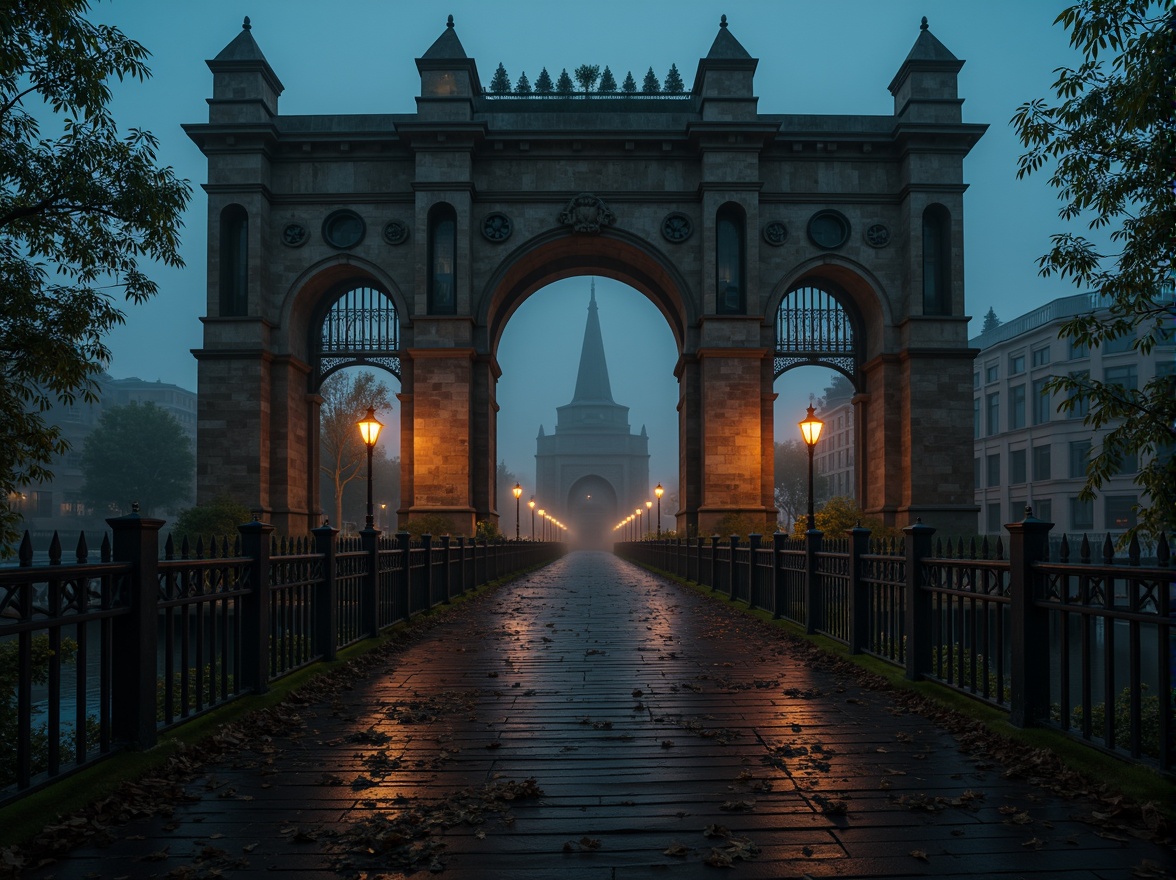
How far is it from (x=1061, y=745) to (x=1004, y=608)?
2.54 meters

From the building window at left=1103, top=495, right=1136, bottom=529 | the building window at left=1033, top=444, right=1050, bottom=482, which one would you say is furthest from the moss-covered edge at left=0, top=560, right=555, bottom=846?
the building window at left=1033, top=444, right=1050, bottom=482

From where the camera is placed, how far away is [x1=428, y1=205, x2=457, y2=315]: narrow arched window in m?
32.8

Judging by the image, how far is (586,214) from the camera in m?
33.8

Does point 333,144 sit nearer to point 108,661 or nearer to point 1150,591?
point 108,661

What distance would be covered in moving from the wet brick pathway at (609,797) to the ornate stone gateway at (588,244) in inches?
983

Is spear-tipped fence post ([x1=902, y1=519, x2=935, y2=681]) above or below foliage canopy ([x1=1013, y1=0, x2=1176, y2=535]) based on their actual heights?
below

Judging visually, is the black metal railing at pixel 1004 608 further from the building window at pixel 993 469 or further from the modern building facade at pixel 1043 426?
the building window at pixel 993 469

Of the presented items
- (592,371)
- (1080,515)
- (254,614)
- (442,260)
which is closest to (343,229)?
(442,260)

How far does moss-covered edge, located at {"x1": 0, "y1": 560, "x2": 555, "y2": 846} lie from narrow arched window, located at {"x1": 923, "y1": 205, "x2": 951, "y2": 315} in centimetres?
3013

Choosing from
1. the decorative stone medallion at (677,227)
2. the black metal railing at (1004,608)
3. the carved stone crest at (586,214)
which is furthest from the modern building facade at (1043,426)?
the black metal railing at (1004,608)

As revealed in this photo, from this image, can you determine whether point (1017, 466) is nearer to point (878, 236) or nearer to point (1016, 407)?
point (1016, 407)

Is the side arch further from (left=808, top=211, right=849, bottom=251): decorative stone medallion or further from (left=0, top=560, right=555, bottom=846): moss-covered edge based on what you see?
(left=0, top=560, right=555, bottom=846): moss-covered edge

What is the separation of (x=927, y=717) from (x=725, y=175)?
28550 mm

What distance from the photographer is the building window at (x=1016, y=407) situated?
54531 millimetres
